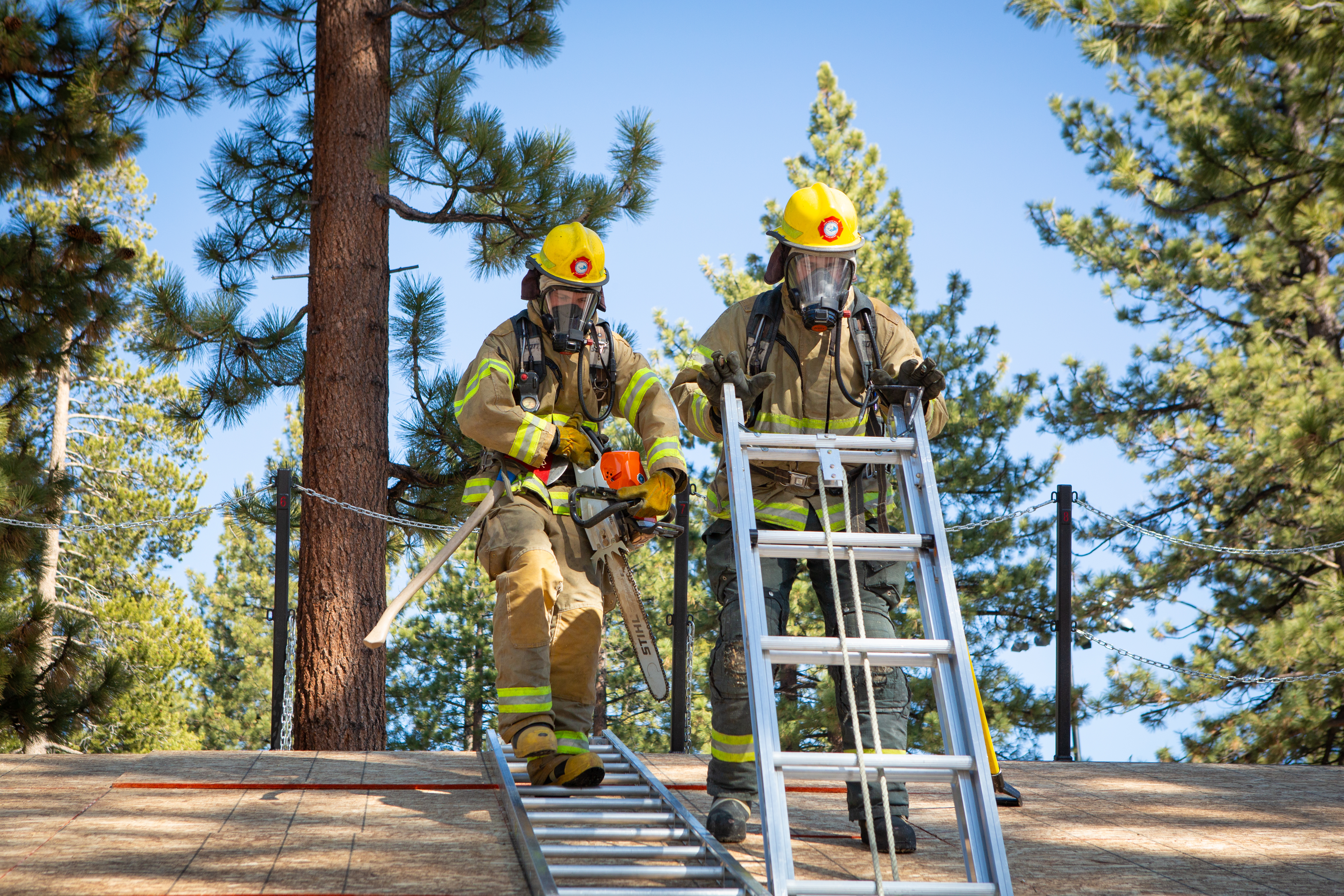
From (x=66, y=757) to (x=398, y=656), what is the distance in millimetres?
20526

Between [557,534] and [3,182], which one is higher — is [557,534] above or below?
below

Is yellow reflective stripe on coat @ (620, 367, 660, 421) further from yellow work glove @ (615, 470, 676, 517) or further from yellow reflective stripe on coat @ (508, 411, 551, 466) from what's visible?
yellow reflective stripe on coat @ (508, 411, 551, 466)

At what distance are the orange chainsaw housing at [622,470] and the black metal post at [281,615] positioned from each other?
2284 mm

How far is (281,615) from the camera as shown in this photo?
20.2 ft

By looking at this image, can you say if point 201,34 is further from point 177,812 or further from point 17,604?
point 177,812

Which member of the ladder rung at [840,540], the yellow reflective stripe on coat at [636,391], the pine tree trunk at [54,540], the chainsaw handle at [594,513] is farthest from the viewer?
the pine tree trunk at [54,540]

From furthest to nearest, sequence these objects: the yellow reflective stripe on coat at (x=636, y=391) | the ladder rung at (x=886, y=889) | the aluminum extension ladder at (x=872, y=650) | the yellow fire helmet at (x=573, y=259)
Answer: the yellow reflective stripe on coat at (x=636, y=391)
the yellow fire helmet at (x=573, y=259)
the aluminum extension ladder at (x=872, y=650)
the ladder rung at (x=886, y=889)

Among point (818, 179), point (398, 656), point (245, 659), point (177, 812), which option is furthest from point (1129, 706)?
point (245, 659)

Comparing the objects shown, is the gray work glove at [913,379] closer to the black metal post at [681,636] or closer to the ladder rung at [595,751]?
the ladder rung at [595,751]

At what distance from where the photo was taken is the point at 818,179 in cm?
1800

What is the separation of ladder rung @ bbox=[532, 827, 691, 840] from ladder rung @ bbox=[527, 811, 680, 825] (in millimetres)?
48

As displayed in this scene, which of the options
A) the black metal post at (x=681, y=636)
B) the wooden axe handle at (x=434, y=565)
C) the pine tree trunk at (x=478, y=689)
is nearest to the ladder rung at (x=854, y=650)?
the wooden axe handle at (x=434, y=565)

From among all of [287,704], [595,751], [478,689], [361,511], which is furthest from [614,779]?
[478,689]

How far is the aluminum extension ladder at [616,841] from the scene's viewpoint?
9.91 feet
